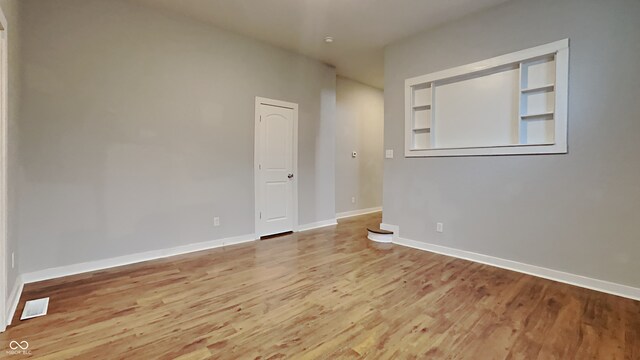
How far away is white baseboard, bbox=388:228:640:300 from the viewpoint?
2.50m

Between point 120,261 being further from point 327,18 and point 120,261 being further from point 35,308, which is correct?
point 327,18

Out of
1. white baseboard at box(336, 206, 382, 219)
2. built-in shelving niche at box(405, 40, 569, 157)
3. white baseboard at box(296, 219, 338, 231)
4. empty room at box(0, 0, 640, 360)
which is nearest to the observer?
empty room at box(0, 0, 640, 360)

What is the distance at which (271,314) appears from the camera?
2.14 meters

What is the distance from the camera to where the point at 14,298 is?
2262mm

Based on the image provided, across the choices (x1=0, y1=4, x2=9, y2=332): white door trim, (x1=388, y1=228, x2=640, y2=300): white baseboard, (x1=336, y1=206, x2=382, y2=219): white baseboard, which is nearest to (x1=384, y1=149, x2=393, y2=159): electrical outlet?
(x1=388, y1=228, x2=640, y2=300): white baseboard

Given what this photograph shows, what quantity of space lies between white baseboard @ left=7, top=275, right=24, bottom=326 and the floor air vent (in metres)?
0.06

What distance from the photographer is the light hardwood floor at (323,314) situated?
1738 millimetres

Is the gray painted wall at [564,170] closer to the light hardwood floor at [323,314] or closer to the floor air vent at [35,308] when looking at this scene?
the light hardwood floor at [323,314]

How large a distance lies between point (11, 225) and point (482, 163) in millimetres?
4699

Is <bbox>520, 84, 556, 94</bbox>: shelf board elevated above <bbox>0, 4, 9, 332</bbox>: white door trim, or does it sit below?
above

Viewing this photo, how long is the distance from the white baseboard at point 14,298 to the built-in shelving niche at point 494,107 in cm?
431

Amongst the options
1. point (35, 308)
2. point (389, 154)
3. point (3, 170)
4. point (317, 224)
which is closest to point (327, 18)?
point (389, 154)

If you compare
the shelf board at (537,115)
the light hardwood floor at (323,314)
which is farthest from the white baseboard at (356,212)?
the shelf board at (537,115)

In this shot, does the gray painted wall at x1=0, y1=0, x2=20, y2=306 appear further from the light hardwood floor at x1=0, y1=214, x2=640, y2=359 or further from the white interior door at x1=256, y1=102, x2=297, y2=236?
the white interior door at x1=256, y1=102, x2=297, y2=236
